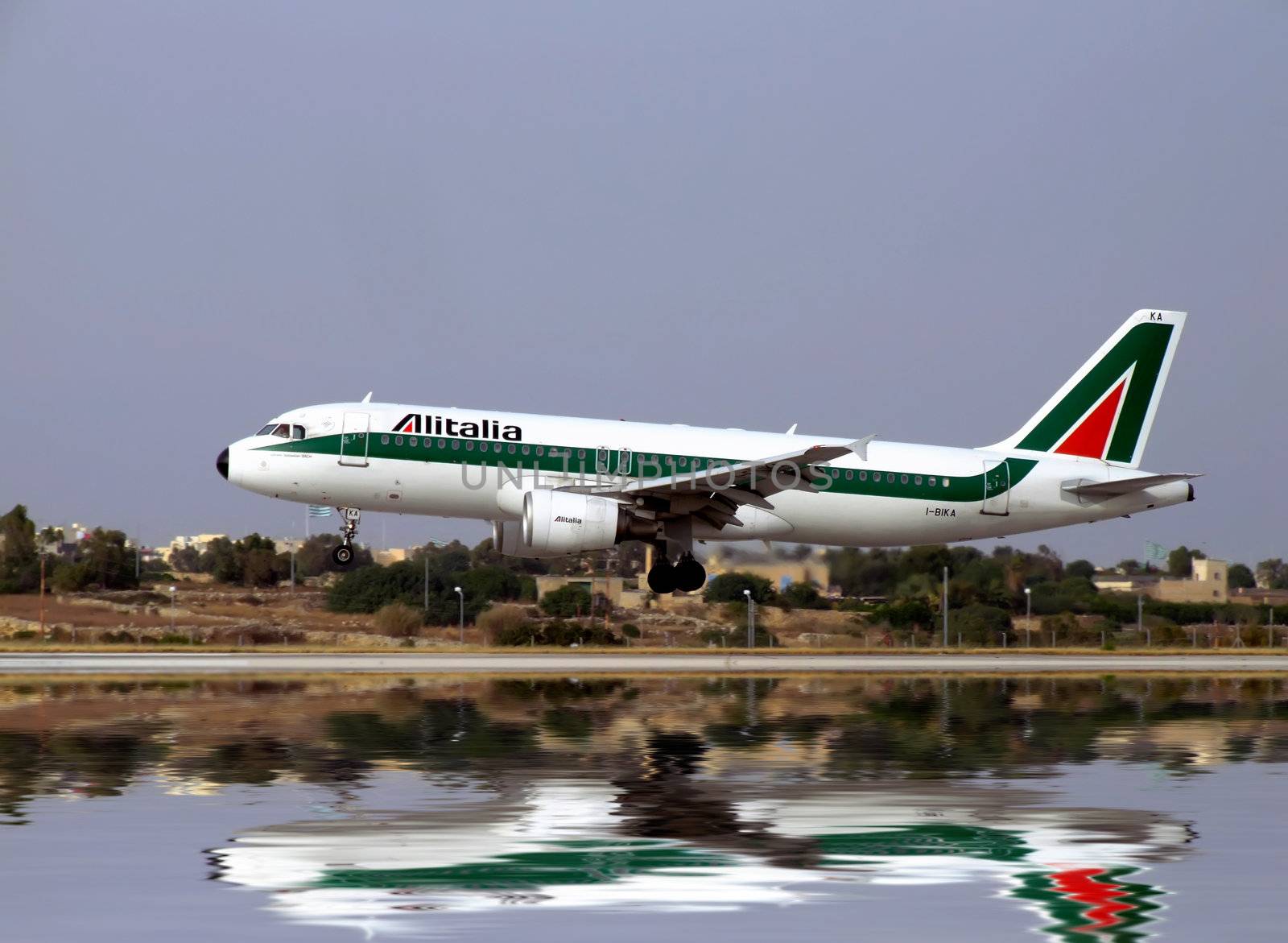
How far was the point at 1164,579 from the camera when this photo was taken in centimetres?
6475

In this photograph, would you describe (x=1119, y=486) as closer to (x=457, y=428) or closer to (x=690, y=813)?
(x=457, y=428)

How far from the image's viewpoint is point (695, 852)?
47.0 ft

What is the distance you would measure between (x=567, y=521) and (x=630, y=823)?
20.4 meters

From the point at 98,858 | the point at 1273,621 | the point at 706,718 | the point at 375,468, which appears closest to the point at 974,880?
the point at 98,858

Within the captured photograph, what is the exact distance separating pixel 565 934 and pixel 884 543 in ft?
97.6

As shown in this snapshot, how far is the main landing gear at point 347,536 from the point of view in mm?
38134

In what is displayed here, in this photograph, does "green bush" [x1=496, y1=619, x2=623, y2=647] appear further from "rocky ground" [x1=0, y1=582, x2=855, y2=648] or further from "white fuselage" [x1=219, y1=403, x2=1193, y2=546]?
"white fuselage" [x1=219, y1=403, x2=1193, y2=546]

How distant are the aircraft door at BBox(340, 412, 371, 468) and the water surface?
34.1ft

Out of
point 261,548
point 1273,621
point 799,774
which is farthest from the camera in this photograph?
point 261,548

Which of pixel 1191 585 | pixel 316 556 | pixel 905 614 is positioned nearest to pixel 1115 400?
pixel 905 614

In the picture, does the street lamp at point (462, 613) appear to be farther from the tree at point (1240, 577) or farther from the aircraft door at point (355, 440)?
the tree at point (1240, 577)

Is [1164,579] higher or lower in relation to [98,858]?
higher

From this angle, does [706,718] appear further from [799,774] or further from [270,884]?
[270,884]

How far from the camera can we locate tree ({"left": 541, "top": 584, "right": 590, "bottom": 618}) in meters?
54.7
